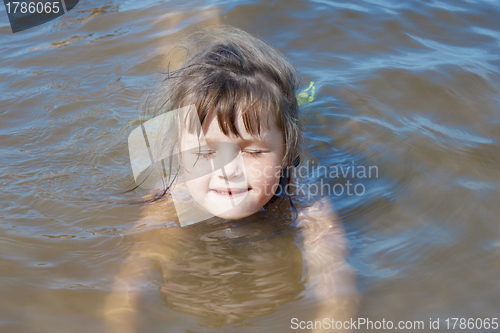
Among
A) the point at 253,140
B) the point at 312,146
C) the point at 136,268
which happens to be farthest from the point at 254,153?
the point at 312,146

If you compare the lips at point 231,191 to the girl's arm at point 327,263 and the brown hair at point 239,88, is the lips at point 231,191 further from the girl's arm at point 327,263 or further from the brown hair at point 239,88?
the girl's arm at point 327,263

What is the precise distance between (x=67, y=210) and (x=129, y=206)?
0.35 meters

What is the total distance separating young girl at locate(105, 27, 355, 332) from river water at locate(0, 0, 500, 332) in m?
0.06

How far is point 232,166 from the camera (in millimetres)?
2387

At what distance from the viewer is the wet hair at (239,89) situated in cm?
237

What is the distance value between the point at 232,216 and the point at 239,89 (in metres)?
0.73

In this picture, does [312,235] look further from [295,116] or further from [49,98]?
[49,98]

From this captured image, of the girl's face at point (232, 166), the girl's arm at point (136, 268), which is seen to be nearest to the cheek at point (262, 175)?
the girl's face at point (232, 166)

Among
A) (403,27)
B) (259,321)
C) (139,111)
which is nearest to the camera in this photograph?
(259,321)

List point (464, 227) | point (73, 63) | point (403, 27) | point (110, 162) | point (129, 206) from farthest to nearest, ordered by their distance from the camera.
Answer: point (403, 27) → point (73, 63) → point (110, 162) → point (129, 206) → point (464, 227)

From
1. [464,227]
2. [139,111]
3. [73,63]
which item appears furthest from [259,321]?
[73,63]

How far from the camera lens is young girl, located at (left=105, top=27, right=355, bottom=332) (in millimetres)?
2080

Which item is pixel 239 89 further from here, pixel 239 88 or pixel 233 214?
pixel 233 214

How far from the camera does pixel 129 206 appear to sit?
2.87 meters
